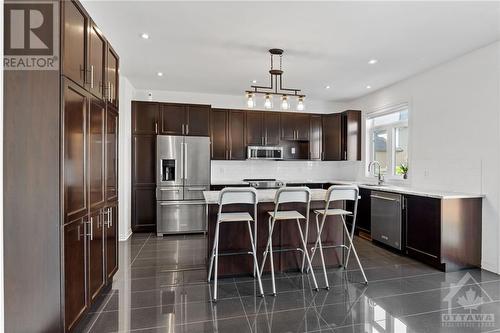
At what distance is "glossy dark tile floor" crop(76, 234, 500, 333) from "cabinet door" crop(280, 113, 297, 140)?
3040 mm

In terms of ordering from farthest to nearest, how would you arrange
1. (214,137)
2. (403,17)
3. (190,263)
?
Answer: (214,137), (190,263), (403,17)

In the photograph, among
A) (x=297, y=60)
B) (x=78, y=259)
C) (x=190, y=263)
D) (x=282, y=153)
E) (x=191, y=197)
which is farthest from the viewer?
(x=282, y=153)

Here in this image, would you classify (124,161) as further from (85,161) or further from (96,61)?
(85,161)

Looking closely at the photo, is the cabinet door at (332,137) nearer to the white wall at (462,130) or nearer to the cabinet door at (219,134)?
the white wall at (462,130)

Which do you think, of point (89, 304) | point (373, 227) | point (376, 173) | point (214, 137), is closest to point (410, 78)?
point (376, 173)

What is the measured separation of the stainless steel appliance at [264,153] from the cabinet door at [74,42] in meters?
3.75

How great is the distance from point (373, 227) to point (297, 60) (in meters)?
2.87

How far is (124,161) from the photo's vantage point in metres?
4.67

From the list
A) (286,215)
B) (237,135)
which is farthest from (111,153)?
(237,135)

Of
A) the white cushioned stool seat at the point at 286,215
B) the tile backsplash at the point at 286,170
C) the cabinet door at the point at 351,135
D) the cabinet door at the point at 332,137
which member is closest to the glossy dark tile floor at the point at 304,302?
the white cushioned stool seat at the point at 286,215

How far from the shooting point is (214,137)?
17.9ft

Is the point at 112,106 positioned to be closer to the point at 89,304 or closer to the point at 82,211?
the point at 82,211

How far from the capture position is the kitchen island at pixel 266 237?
3125 millimetres

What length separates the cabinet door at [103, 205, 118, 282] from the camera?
263cm
